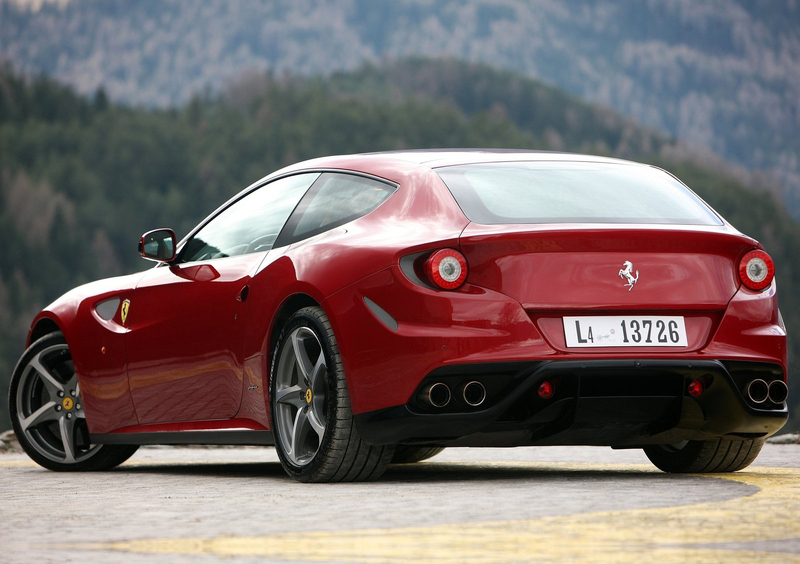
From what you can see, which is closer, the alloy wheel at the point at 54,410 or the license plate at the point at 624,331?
the license plate at the point at 624,331

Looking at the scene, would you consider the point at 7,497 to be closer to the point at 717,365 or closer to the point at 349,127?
the point at 717,365

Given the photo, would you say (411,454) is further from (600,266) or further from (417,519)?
(417,519)

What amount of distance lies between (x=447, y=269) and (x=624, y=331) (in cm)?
74

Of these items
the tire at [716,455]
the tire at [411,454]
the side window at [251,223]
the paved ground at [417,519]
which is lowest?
the tire at [411,454]

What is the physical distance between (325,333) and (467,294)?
67 cm

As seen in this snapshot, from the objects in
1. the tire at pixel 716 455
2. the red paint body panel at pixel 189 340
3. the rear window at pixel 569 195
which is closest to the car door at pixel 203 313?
the red paint body panel at pixel 189 340

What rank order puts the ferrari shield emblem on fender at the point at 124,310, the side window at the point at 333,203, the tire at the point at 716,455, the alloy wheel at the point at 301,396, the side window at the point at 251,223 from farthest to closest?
1. the ferrari shield emblem on fender at the point at 124,310
2. the side window at the point at 251,223
3. the tire at the point at 716,455
4. the side window at the point at 333,203
5. the alloy wheel at the point at 301,396

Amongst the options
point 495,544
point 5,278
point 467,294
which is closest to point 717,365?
point 467,294

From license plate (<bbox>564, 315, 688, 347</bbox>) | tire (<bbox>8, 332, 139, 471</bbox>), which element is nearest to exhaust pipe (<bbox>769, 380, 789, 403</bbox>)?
license plate (<bbox>564, 315, 688, 347</bbox>)

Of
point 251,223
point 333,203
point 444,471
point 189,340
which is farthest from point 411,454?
point 333,203

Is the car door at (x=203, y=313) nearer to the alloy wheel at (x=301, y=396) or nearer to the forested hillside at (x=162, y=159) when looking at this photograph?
the alloy wheel at (x=301, y=396)

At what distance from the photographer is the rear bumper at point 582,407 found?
209 inches

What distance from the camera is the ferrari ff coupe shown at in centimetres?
534

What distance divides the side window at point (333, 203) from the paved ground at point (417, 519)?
1.16 metres
